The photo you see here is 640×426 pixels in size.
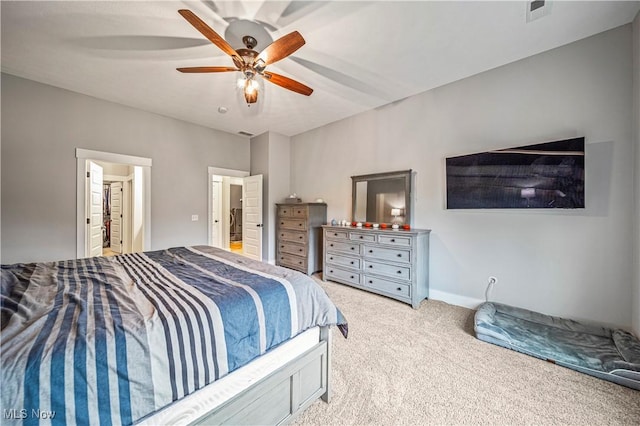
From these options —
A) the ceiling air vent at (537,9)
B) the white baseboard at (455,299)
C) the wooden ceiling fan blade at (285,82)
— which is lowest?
the white baseboard at (455,299)

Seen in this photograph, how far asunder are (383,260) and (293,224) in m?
1.91

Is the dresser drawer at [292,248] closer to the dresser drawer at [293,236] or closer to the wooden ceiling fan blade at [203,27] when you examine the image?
the dresser drawer at [293,236]

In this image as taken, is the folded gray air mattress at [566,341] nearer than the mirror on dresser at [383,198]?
Yes

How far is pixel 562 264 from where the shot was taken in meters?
A: 2.40

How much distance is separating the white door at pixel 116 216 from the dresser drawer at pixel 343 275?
477 centimetres

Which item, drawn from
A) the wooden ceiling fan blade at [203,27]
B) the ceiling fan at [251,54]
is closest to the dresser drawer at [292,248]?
the ceiling fan at [251,54]

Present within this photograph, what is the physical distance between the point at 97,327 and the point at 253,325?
2.04 ft

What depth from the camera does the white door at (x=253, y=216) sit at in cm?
491

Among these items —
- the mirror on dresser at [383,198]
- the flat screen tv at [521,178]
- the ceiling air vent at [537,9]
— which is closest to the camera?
the ceiling air vent at [537,9]

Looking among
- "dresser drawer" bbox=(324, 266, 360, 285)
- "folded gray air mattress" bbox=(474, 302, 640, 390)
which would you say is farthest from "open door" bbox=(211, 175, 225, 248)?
"folded gray air mattress" bbox=(474, 302, 640, 390)

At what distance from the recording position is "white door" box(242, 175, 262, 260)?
4906 mm

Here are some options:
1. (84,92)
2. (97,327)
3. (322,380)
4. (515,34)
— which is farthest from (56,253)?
(515,34)

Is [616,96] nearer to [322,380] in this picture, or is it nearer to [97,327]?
[322,380]

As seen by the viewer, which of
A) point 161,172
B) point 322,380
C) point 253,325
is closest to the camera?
point 253,325
